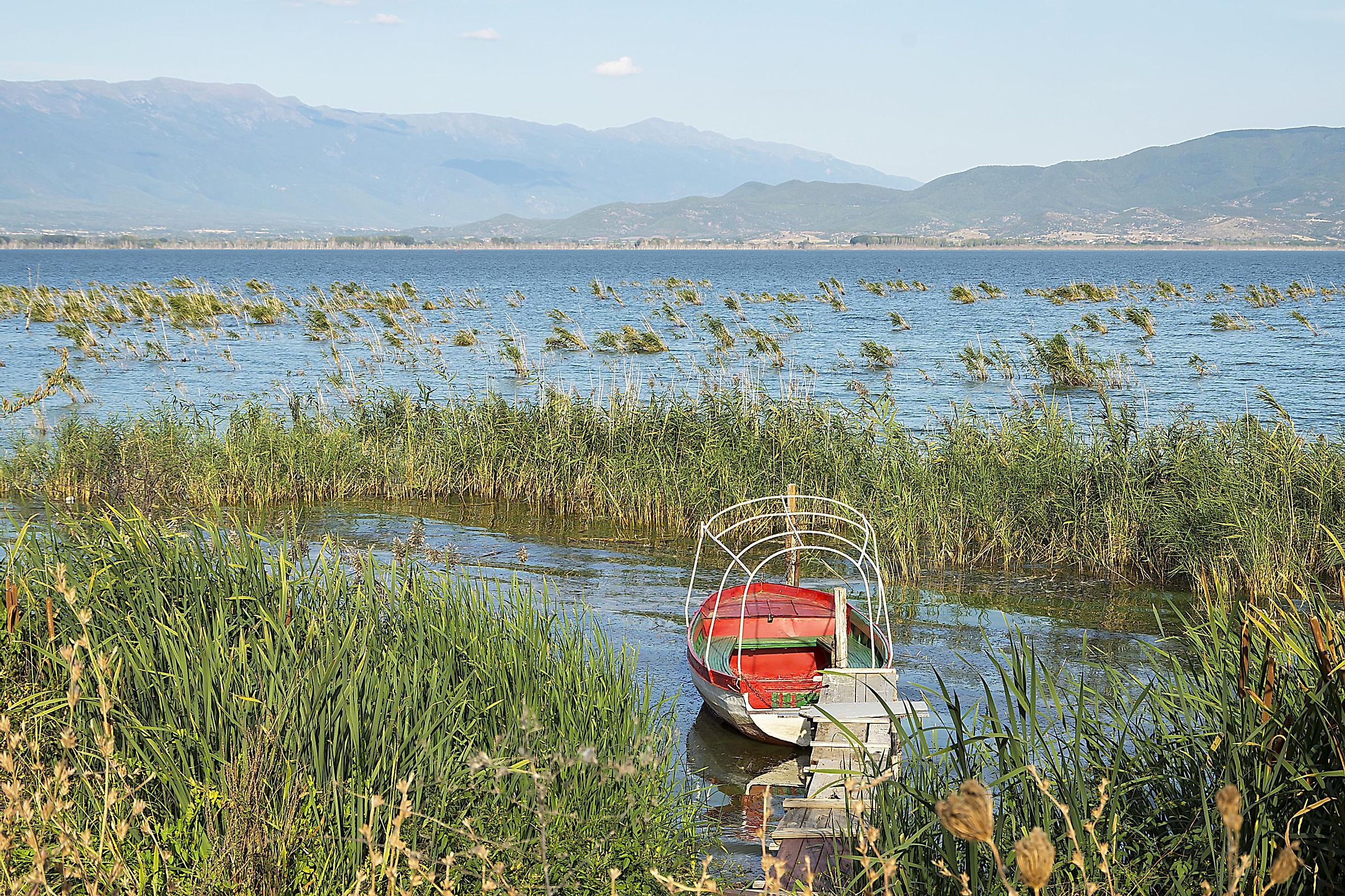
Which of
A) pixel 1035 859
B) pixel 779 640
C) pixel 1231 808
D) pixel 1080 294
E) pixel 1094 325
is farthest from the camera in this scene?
pixel 1080 294

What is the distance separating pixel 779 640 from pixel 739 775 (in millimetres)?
1903

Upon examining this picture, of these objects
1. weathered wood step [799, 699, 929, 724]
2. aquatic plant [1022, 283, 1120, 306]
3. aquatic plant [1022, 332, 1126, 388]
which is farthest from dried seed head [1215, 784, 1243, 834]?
aquatic plant [1022, 283, 1120, 306]

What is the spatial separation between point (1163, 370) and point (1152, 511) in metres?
22.4

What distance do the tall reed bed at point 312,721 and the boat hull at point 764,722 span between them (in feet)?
7.16

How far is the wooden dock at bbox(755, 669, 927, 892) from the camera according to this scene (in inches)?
210

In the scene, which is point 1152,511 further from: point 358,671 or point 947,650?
point 358,671

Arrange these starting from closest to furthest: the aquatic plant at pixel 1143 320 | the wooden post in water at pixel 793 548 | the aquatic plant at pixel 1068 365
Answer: the wooden post in water at pixel 793 548, the aquatic plant at pixel 1068 365, the aquatic plant at pixel 1143 320

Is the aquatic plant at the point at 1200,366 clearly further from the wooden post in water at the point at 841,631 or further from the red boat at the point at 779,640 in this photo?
the wooden post in water at the point at 841,631

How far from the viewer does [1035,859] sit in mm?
1324

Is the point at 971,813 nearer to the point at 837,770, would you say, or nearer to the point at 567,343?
the point at 837,770

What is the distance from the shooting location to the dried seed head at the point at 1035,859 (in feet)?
4.29

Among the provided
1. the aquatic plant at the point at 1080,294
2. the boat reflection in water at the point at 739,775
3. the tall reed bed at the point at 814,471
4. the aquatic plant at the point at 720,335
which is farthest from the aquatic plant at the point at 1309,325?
the boat reflection in water at the point at 739,775

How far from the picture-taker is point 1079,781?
4055mm

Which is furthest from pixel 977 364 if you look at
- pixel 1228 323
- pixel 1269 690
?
pixel 1269 690
